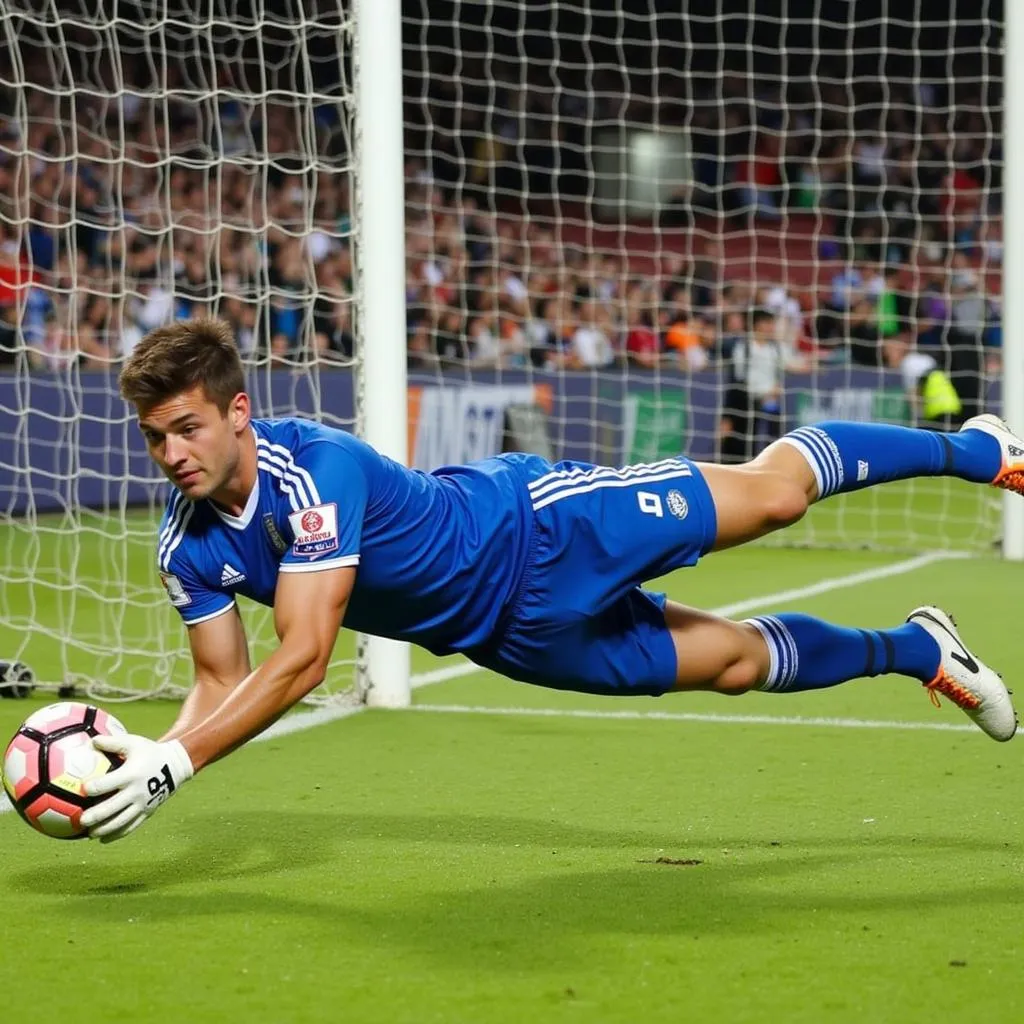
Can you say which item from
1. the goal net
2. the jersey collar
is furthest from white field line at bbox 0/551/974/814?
the jersey collar

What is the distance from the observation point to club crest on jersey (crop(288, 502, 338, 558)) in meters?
3.85

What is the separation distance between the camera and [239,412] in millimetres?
3998

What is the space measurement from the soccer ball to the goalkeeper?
0.11 m

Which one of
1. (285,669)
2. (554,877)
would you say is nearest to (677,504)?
(554,877)

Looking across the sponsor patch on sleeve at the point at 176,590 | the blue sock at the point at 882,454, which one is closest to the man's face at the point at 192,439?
the sponsor patch on sleeve at the point at 176,590

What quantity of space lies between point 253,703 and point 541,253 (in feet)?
56.3

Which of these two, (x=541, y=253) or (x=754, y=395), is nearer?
(x=754, y=395)

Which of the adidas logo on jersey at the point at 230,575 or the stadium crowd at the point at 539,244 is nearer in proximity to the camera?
the adidas logo on jersey at the point at 230,575

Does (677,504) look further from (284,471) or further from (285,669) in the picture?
(285,669)

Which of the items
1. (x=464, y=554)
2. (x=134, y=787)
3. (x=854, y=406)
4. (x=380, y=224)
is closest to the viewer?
(x=134, y=787)

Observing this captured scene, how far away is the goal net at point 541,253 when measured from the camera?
12.6 metres

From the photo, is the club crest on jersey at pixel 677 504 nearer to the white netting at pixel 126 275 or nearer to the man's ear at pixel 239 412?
the man's ear at pixel 239 412

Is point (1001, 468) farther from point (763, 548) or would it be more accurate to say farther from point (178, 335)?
point (763, 548)

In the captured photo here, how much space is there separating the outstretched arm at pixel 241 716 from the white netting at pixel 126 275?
Answer: 312 centimetres
